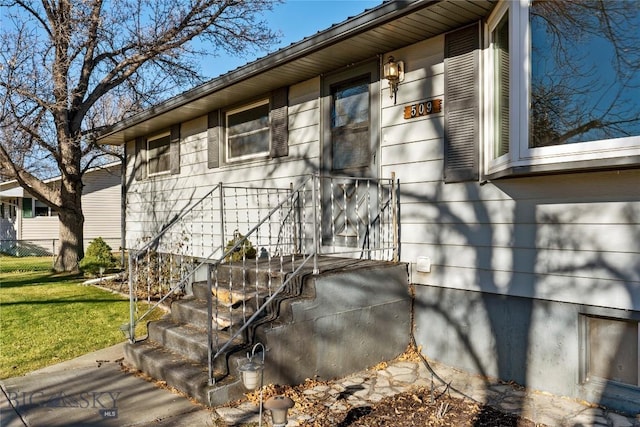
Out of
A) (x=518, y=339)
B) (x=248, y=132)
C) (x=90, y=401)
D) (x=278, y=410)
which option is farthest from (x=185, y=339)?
(x=248, y=132)

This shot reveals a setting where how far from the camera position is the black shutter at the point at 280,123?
611 cm

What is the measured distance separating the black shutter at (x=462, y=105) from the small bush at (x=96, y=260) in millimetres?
8600

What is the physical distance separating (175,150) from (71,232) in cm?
474

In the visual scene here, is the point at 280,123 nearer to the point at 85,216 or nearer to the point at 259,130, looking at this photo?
the point at 259,130

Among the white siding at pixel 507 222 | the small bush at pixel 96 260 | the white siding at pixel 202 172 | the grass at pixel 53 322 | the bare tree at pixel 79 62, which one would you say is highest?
the bare tree at pixel 79 62

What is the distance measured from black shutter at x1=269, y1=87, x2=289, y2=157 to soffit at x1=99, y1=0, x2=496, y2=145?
145 millimetres

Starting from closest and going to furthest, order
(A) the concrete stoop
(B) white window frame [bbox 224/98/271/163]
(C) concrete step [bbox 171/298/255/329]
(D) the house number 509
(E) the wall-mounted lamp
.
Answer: (A) the concrete stoop → (C) concrete step [bbox 171/298/255/329] → (D) the house number 509 → (E) the wall-mounted lamp → (B) white window frame [bbox 224/98/271/163]

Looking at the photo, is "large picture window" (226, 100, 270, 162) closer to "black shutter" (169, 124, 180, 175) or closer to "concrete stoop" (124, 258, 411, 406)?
"black shutter" (169, 124, 180, 175)

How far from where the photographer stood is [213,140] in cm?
739

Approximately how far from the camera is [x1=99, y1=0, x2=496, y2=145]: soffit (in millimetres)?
3920

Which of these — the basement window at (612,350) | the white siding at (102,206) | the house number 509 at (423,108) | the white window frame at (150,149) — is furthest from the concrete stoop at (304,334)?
the white siding at (102,206)

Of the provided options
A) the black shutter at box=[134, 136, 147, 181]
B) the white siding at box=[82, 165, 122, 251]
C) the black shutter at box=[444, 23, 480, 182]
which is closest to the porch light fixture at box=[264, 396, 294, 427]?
the black shutter at box=[444, 23, 480, 182]

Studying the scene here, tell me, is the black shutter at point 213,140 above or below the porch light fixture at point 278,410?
above

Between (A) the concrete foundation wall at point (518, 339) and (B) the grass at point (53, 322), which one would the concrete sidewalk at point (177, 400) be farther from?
(B) the grass at point (53, 322)
